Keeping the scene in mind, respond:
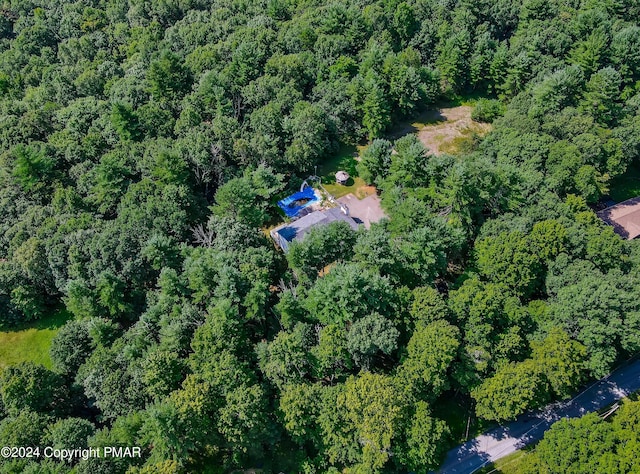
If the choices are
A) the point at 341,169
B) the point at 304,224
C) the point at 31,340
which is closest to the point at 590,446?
the point at 304,224

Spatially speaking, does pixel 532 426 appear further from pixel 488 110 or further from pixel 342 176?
pixel 488 110

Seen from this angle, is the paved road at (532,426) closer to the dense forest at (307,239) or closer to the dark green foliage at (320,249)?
the dense forest at (307,239)

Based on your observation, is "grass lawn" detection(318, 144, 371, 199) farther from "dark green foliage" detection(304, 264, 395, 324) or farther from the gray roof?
"dark green foliage" detection(304, 264, 395, 324)

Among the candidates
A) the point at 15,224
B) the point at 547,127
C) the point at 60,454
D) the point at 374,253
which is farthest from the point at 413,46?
the point at 60,454

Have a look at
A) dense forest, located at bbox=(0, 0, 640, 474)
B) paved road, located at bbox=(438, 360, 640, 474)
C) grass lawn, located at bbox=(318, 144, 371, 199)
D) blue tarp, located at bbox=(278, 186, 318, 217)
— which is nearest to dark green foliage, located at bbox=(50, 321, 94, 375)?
dense forest, located at bbox=(0, 0, 640, 474)

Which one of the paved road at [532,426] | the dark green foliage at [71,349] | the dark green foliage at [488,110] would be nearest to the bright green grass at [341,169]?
the dark green foliage at [488,110]

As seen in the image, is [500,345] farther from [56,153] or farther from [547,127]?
[56,153]
